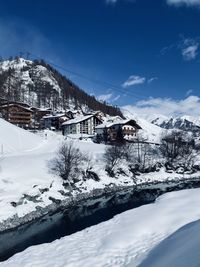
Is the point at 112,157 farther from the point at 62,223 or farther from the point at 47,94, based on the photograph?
the point at 47,94

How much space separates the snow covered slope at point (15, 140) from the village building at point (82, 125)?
3141cm

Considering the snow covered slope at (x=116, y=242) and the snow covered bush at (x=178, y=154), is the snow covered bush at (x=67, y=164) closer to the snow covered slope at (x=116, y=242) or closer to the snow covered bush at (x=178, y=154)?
the snow covered bush at (x=178, y=154)

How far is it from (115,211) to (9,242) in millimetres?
13472

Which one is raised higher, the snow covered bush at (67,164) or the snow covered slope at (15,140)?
the snow covered slope at (15,140)

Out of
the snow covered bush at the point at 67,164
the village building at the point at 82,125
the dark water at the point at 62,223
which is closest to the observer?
the dark water at the point at 62,223

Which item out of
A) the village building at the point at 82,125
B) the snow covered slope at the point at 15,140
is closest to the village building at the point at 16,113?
the village building at the point at 82,125

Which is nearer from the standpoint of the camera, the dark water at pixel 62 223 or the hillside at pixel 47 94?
the dark water at pixel 62 223

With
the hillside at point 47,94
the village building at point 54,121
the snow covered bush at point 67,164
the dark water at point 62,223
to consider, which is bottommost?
the dark water at point 62,223

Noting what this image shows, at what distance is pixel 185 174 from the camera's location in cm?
7031

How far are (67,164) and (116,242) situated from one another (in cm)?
3833

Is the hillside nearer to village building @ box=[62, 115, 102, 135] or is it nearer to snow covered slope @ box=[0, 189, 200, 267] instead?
village building @ box=[62, 115, 102, 135]

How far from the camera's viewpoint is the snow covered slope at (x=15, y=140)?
6374 centimetres

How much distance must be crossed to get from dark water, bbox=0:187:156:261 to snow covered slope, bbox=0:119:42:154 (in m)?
25.5

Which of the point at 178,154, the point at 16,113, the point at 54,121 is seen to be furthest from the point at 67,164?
the point at 54,121
